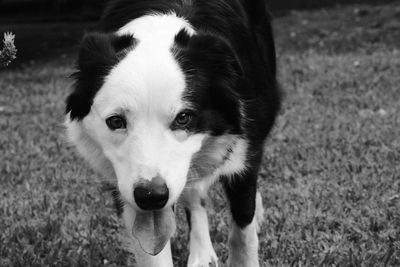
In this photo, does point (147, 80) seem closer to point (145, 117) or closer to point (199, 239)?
point (145, 117)

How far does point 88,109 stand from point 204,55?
0.56m

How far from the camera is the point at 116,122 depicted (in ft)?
9.25

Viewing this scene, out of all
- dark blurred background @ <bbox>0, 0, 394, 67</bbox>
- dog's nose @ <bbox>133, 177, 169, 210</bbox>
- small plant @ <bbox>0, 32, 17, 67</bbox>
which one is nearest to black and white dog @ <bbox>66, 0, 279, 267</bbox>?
dog's nose @ <bbox>133, 177, 169, 210</bbox>

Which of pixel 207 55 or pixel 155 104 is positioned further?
pixel 207 55

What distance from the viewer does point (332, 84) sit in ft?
26.6

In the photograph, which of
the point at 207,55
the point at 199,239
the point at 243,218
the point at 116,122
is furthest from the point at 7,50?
the point at 199,239

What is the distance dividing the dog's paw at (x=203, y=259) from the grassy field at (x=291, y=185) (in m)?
0.10

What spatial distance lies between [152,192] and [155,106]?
0.34m

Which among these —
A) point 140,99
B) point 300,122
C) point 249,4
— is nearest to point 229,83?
point 140,99

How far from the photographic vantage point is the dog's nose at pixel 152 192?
8.60 feet

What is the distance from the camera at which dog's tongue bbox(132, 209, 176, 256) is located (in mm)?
2895

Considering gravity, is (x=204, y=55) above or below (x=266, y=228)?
above

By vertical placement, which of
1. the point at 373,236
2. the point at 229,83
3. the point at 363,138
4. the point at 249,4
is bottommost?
the point at 363,138

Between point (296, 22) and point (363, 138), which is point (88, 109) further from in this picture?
point (296, 22)
